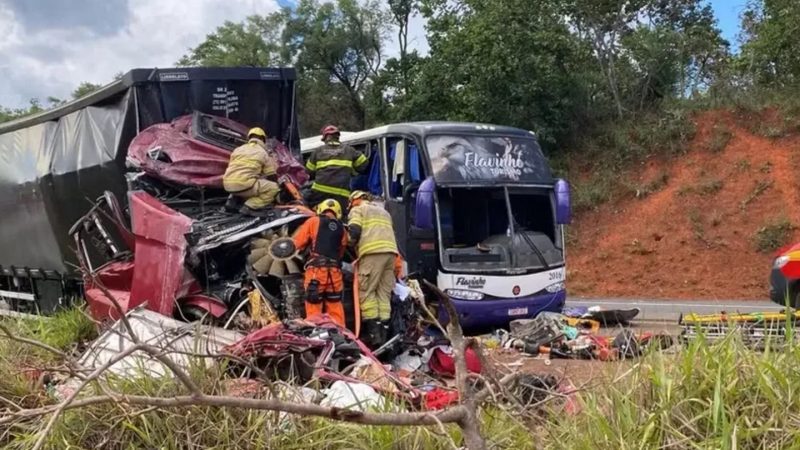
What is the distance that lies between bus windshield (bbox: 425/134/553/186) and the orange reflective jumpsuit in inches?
82.9

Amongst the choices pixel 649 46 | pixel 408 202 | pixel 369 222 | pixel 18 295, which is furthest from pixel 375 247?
pixel 649 46

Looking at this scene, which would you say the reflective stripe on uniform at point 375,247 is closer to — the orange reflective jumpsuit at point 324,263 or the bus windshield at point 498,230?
the orange reflective jumpsuit at point 324,263

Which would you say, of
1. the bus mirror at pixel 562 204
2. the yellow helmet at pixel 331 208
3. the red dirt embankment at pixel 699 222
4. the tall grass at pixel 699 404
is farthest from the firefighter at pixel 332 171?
the red dirt embankment at pixel 699 222

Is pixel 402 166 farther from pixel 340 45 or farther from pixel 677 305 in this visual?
pixel 340 45

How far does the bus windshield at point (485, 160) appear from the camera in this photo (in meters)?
9.32

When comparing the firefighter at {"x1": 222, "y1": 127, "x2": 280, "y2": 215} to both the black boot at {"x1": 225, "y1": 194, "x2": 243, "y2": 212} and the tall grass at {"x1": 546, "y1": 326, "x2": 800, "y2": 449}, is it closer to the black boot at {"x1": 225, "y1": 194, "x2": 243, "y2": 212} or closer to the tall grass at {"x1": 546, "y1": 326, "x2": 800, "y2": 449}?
the black boot at {"x1": 225, "y1": 194, "x2": 243, "y2": 212}

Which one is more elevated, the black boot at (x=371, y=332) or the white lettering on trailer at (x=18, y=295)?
the black boot at (x=371, y=332)

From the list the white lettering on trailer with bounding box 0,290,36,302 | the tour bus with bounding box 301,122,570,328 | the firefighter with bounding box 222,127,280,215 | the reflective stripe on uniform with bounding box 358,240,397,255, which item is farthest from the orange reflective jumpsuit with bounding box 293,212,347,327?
the white lettering on trailer with bounding box 0,290,36,302

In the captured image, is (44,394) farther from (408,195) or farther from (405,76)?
(405,76)

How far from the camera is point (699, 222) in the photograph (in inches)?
716

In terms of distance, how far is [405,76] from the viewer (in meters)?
25.8

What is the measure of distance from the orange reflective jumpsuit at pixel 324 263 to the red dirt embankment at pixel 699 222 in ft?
33.3

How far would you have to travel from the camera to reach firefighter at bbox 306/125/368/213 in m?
9.36

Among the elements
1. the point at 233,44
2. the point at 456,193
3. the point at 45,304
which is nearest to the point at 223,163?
the point at 456,193
